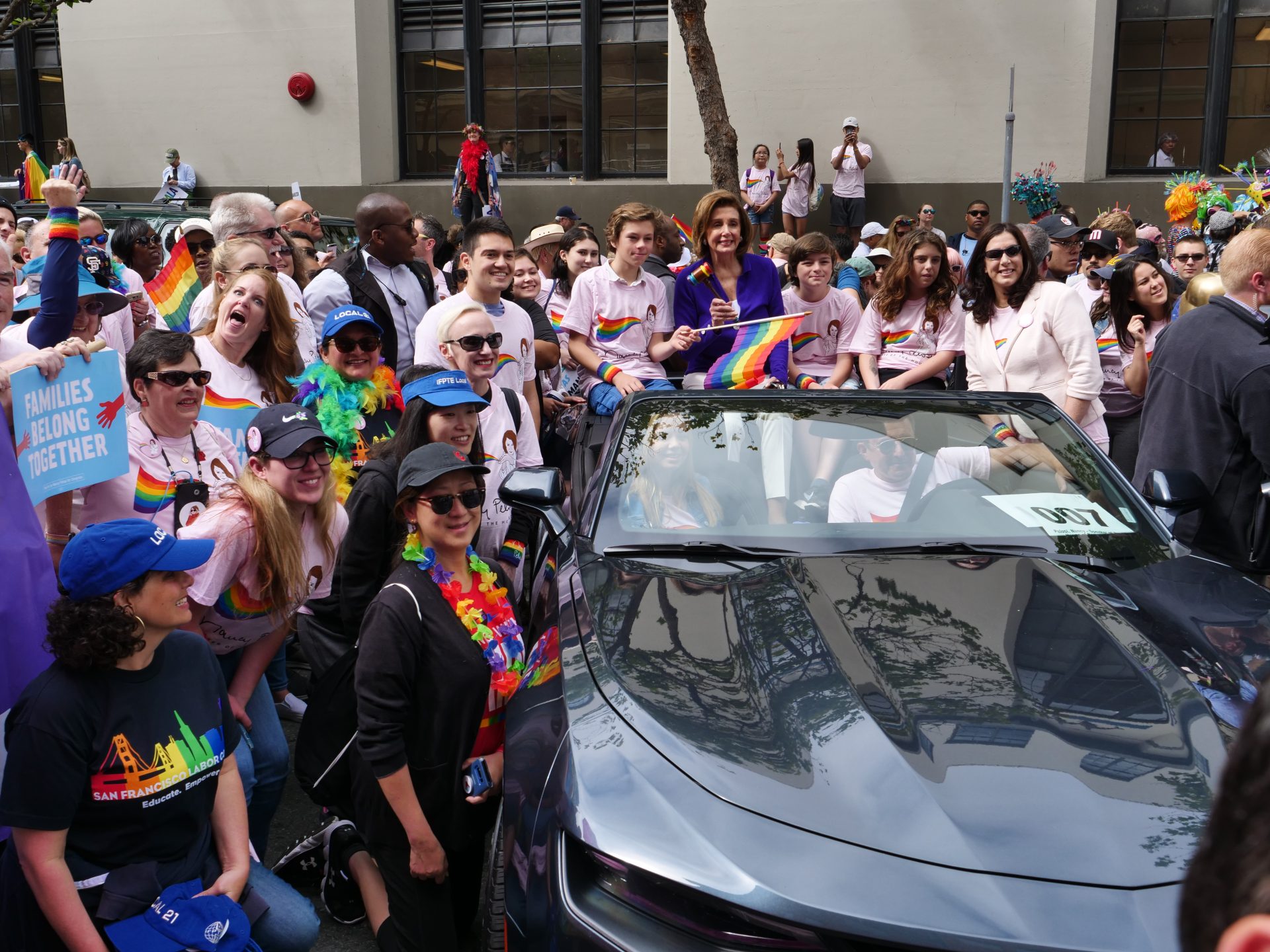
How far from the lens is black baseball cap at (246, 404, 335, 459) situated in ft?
12.2

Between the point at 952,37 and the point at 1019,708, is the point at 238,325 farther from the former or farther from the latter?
the point at 952,37

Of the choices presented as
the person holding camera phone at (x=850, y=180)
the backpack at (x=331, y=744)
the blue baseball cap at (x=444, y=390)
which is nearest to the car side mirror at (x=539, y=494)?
the blue baseball cap at (x=444, y=390)

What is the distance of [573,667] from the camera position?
279cm

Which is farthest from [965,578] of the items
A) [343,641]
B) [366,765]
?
[343,641]

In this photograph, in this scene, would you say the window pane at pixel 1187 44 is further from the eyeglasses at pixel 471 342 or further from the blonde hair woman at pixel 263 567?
the blonde hair woman at pixel 263 567

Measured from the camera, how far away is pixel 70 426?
139 inches

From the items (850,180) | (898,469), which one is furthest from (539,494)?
(850,180)

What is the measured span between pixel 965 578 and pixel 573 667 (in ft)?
3.59

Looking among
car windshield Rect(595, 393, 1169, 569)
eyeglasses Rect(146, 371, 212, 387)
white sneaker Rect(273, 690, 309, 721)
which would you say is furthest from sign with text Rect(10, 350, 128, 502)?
white sneaker Rect(273, 690, 309, 721)

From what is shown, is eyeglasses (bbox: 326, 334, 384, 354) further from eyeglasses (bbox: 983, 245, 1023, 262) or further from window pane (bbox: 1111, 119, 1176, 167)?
window pane (bbox: 1111, 119, 1176, 167)

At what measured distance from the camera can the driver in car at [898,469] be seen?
3.60 m

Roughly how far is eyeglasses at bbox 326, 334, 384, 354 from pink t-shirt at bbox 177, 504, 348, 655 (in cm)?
108

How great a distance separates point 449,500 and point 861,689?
1.28 metres

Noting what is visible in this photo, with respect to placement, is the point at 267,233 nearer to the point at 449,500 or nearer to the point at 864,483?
the point at 449,500
